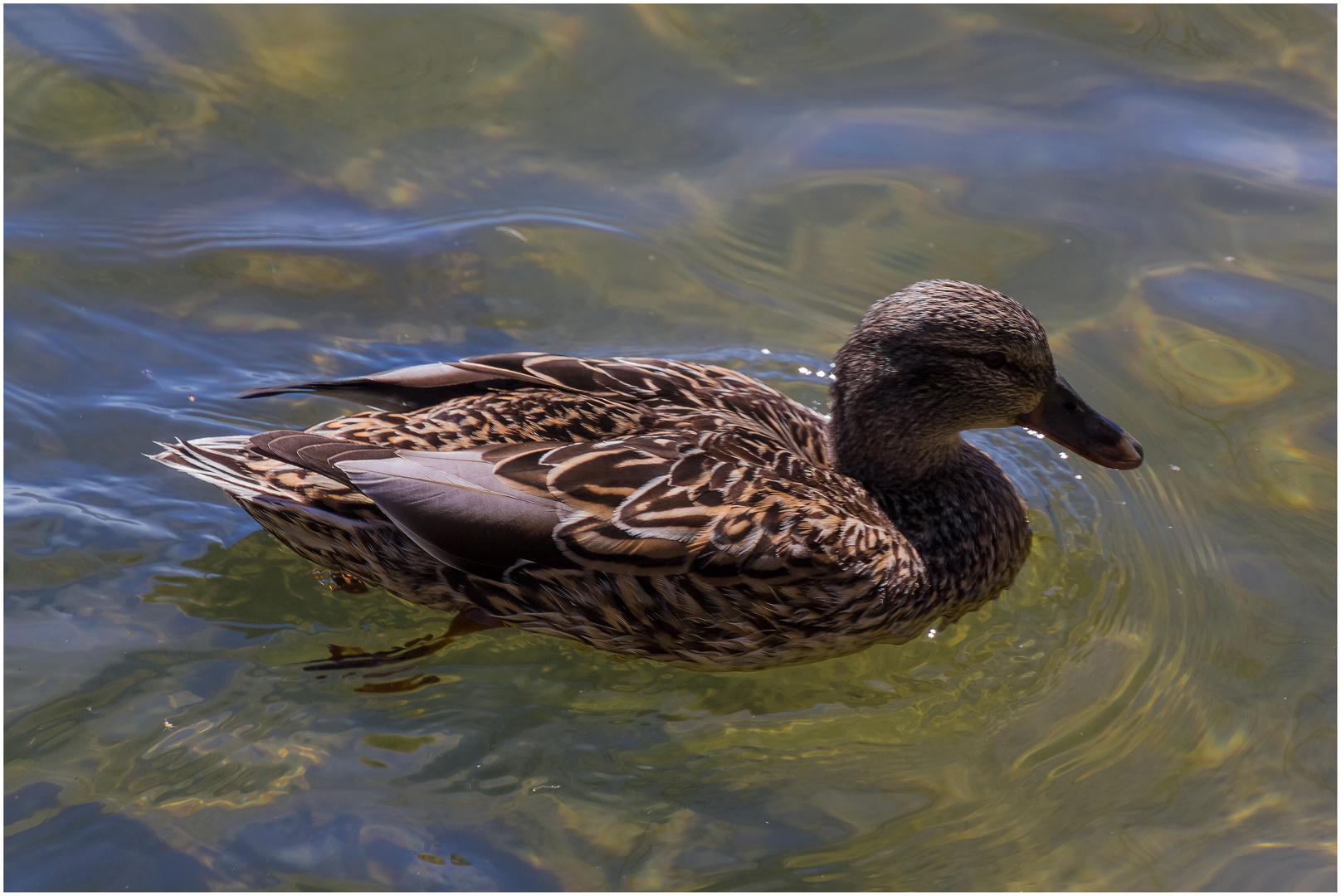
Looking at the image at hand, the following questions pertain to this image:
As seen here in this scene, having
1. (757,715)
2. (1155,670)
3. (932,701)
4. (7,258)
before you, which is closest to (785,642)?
(757,715)

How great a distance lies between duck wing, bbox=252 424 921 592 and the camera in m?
4.58

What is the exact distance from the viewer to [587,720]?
492 cm

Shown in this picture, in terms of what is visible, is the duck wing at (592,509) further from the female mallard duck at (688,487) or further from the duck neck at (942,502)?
the duck neck at (942,502)

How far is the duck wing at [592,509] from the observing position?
15.0ft

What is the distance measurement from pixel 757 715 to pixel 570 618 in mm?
837

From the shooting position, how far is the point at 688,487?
15.4 ft

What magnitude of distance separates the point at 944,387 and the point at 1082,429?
0.66 metres

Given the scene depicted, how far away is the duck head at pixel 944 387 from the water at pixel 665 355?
27.7 inches

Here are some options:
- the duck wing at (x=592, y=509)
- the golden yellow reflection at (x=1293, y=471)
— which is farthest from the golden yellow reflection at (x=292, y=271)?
the golden yellow reflection at (x=1293, y=471)

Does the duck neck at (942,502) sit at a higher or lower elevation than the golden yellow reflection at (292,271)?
lower

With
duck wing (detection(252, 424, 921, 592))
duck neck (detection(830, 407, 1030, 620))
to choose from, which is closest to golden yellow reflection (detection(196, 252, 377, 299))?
duck wing (detection(252, 424, 921, 592))

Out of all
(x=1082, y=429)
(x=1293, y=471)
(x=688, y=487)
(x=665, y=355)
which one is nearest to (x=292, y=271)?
(x=665, y=355)

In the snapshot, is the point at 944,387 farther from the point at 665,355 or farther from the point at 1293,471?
the point at 1293,471

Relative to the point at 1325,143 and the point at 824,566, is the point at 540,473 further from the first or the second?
the point at 1325,143
